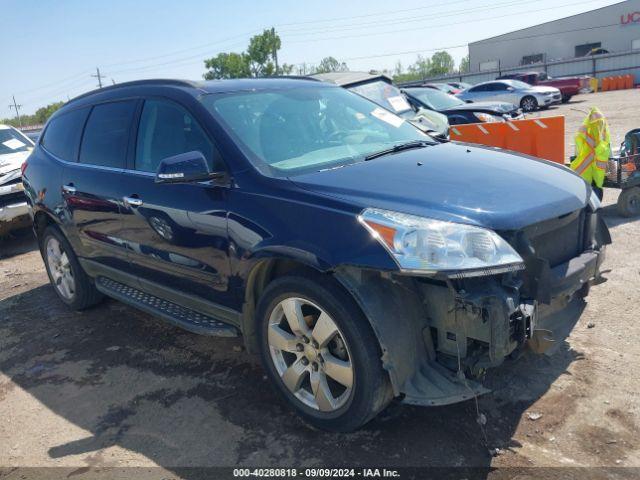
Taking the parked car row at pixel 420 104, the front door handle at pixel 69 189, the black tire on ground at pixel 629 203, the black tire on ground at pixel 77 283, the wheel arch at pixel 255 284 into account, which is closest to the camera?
the wheel arch at pixel 255 284

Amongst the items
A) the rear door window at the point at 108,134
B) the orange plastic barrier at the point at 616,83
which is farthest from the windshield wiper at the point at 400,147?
the orange plastic barrier at the point at 616,83

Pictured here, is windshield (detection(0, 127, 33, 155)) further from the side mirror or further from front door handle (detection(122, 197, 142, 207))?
the side mirror

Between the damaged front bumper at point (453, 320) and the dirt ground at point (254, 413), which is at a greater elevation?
the damaged front bumper at point (453, 320)

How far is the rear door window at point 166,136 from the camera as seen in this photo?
3.54 metres

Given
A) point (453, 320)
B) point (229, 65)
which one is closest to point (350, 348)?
point (453, 320)

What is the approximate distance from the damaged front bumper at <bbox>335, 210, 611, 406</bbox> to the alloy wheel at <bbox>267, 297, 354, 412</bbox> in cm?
27

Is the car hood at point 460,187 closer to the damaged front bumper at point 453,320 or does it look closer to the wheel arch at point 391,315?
the damaged front bumper at point 453,320

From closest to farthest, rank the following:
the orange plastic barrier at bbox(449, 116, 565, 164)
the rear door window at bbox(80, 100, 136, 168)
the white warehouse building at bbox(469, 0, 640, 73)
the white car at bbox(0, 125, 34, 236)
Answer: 1. the rear door window at bbox(80, 100, 136, 168)
2. the white car at bbox(0, 125, 34, 236)
3. the orange plastic barrier at bbox(449, 116, 565, 164)
4. the white warehouse building at bbox(469, 0, 640, 73)

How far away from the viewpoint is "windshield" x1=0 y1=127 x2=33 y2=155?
29.7ft

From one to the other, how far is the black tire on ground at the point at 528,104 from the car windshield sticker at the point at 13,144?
20.8m

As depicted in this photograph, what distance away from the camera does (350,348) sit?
2.73 meters

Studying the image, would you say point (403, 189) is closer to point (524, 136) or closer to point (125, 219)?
point (125, 219)

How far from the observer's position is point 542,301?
2.69 metres

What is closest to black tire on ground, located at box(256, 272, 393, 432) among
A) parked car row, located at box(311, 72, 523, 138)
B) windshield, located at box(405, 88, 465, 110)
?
parked car row, located at box(311, 72, 523, 138)
